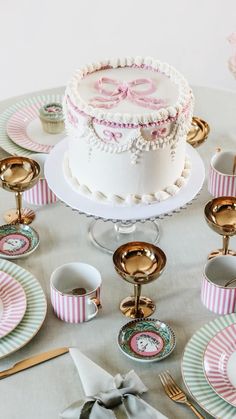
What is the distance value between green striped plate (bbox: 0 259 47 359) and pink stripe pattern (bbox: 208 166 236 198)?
0.53 meters

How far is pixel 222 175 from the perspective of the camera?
203cm

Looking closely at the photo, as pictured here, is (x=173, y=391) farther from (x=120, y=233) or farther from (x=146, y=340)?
(x=120, y=233)

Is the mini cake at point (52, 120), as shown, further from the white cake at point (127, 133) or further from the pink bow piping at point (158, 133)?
the pink bow piping at point (158, 133)

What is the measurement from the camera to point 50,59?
12.5 feet

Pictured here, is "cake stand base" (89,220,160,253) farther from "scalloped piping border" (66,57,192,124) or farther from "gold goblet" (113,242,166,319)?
"scalloped piping border" (66,57,192,124)

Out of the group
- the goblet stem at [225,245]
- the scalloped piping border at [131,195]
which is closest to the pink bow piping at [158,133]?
the scalloped piping border at [131,195]

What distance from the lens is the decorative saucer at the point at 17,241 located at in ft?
6.16

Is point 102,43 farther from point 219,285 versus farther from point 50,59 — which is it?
point 219,285

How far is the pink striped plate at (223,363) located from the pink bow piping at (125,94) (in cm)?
51

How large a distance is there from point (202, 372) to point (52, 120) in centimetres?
87

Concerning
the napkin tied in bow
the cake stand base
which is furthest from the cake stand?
the napkin tied in bow

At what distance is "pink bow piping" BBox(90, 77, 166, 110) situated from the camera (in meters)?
1.81

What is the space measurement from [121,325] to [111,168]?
333 millimetres

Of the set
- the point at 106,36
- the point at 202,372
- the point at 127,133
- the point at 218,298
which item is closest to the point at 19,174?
the point at 127,133
